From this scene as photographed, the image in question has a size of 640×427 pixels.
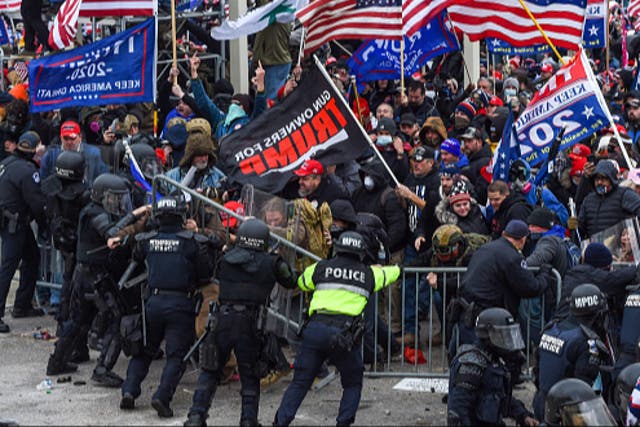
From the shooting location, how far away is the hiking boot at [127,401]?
1228 cm

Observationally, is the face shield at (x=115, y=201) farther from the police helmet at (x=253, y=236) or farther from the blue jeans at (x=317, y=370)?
the blue jeans at (x=317, y=370)

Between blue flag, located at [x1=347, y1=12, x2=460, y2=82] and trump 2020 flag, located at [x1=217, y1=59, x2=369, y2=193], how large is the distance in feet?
12.1

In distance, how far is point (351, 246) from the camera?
1144 centimetres

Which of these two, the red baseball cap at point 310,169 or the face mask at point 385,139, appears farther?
the face mask at point 385,139

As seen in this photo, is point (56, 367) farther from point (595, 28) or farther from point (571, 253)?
point (595, 28)

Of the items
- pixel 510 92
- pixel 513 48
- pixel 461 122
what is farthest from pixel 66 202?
pixel 510 92

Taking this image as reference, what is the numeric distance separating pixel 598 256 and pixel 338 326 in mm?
2372

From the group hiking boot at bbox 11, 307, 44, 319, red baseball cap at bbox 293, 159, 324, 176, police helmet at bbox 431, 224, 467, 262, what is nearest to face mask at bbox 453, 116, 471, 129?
red baseball cap at bbox 293, 159, 324, 176

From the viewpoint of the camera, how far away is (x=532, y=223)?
43.2 feet

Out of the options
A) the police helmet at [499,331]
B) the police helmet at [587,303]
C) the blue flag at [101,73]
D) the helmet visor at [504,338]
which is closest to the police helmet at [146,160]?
the blue flag at [101,73]

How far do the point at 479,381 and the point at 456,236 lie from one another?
2589 mm

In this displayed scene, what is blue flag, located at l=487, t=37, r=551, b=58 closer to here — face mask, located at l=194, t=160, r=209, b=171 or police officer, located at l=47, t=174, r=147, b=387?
face mask, located at l=194, t=160, r=209, b=171

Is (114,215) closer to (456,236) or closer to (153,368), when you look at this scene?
(153,368)

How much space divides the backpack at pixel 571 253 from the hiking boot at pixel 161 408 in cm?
387
